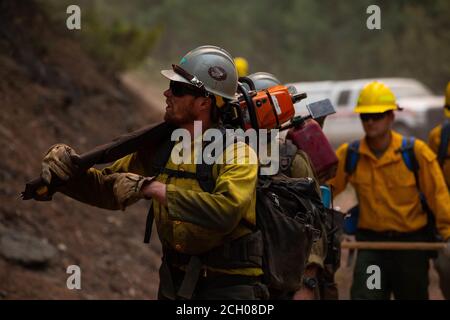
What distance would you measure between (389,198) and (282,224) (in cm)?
270

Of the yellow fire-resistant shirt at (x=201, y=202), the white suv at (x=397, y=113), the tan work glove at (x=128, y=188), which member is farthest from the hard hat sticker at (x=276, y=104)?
the white suv at (x=397, y=113)

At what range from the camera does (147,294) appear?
9.08 meters

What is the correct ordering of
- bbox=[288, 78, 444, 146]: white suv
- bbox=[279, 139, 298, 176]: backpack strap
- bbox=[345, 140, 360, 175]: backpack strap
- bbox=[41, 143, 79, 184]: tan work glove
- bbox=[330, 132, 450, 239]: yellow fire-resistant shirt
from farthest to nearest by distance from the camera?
bbox=[288, 78, 444, 146]: white suv, bbox=[345, 140, 360, 175]: backpack strap, bbox=[330, 132, 450, 239]: yellow fire-resistant shirt, bbox=[279, 139, 298, 176]: backpack strap, bbox=[41, 143, 79, 184]: tan work glove

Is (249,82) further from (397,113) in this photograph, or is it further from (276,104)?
(397,113)

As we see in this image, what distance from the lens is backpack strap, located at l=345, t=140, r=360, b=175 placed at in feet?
23.6

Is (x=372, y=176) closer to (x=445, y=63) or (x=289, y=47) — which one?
(x=445, y=63)

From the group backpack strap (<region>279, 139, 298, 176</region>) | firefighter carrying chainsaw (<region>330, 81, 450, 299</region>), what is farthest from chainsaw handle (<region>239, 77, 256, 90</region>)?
firefighter carrying chainsaw (<region>330, 81, 450, 299</region>)

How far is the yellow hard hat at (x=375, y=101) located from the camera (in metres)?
7.22

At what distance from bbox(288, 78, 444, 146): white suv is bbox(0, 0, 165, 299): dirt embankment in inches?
267

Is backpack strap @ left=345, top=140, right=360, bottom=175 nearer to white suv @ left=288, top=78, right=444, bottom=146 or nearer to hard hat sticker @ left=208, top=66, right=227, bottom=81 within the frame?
hard hat sticker @ left=208, top=66, right=227, bottom=81

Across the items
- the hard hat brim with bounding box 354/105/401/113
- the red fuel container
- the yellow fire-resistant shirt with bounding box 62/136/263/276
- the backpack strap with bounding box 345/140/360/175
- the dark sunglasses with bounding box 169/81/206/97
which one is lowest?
the yellow fire-resistant shirt with bounding box 62/136/263/276

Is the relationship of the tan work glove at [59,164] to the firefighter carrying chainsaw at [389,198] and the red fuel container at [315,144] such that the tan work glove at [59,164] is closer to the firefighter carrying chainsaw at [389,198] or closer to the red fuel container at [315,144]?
the red fuel container at [315,144]

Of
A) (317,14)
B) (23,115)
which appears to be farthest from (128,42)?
(317,14)
